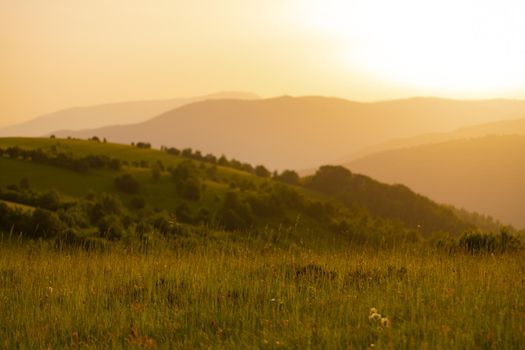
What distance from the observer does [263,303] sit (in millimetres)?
9391

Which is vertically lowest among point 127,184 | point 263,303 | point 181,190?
point 181,190

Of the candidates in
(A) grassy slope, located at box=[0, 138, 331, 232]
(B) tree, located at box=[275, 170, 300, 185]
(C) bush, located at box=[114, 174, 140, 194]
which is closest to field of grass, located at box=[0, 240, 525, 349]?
(A) grassy slope, located at box=[0, 138, 331, 232]

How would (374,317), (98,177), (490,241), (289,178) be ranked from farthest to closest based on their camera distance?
(289,178) < (98,177) < (490,241) < (374,317)

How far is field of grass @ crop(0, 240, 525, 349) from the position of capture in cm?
729

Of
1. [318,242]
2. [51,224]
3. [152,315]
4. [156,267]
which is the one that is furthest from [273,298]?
[51,224]

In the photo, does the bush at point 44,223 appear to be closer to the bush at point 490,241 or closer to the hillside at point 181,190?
the bush at point 490,241

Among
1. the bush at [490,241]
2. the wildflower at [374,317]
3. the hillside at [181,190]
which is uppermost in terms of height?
the wildflower at [374,317]

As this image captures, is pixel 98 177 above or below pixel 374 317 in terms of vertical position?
below

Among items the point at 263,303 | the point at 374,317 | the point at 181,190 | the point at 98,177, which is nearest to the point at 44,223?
the point at 263,303

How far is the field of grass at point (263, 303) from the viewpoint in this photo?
7285mm

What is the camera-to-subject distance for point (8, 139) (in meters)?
134

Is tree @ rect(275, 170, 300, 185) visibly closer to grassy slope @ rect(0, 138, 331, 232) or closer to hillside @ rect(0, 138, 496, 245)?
hillside @ rect(0, 138, 496, 245)

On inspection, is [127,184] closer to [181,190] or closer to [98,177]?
[98,177]

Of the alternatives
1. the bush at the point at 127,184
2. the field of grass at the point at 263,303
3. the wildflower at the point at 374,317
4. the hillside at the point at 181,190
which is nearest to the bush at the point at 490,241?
the field of grass at the point at 263,303
